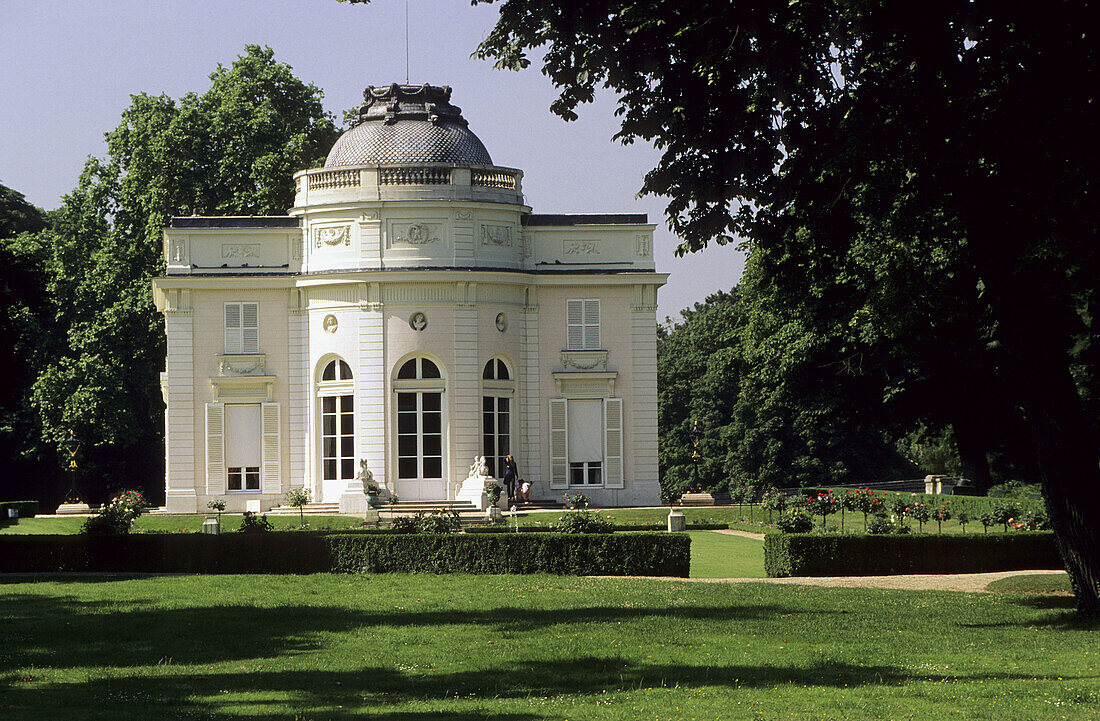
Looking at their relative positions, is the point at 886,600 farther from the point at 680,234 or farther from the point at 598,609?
the point at 680,234

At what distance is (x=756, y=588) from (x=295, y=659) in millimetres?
9985

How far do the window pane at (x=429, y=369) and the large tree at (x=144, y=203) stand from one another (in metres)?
13.3

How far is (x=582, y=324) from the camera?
4731 centimetres

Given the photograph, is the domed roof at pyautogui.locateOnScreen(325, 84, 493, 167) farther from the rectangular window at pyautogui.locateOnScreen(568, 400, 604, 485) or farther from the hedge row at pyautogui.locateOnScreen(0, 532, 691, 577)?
the hedge row at pyautogui.locateOnScreen(0, 532, 691, 577)

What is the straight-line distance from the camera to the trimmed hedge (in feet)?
168

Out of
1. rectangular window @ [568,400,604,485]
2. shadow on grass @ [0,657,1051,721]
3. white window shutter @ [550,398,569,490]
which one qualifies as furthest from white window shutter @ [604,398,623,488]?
shadow on grass @ [0,657,1051,721]

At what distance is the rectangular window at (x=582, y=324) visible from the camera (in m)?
47.2

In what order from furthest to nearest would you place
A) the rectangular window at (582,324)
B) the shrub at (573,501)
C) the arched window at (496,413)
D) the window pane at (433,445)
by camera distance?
the rectangular window at (582,324) → the arched window at (496,413) → the window pane at (433,445) → the shrub at (573,501)

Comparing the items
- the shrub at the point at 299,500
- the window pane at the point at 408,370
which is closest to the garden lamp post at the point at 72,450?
the shrub at the point at 299,500

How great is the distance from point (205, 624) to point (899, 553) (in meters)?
13.8

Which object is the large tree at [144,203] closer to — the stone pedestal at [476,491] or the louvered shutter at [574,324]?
the louvered shutter at [574,324]

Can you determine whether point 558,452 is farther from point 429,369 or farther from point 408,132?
point 408,132

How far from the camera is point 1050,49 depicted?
60.0ft

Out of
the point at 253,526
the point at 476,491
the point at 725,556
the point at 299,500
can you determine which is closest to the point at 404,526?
the point at 253,526
